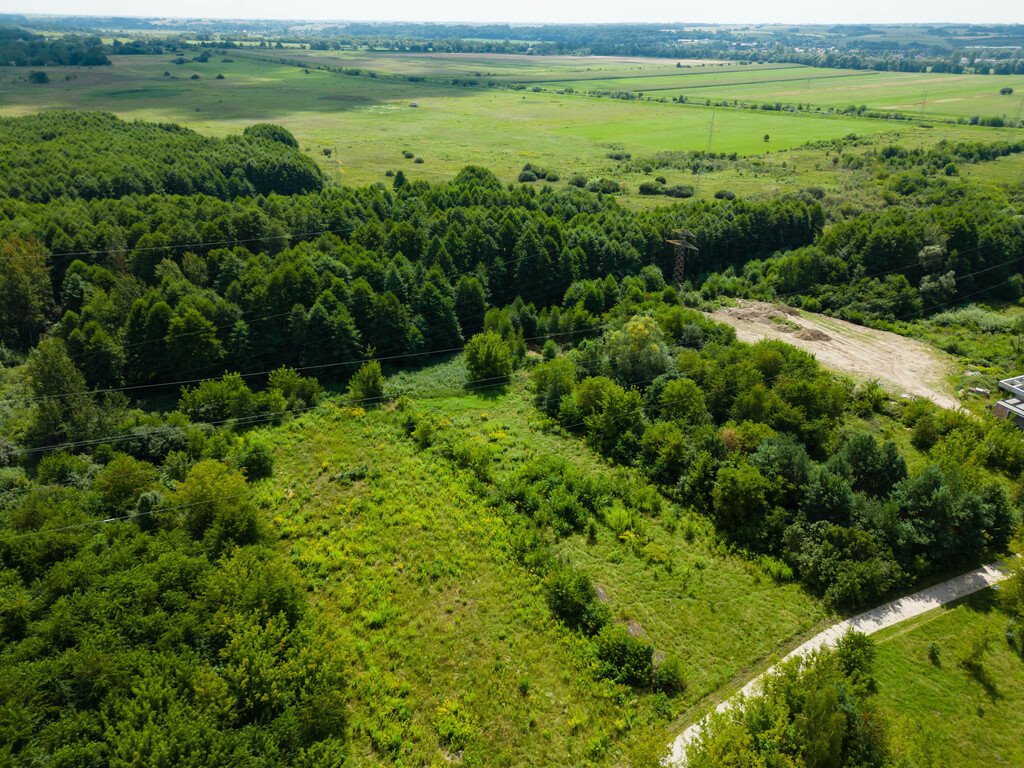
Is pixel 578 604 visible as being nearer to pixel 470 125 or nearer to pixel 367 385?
pixel 367 385

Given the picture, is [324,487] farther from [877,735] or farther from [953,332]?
[953,332]

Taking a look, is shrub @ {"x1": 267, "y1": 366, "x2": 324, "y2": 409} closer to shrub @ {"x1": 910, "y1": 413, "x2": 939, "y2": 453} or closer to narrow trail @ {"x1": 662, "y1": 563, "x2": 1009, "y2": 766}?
narrow trail @ {"x1": 662, "y1": 563, "x2": 1009, "y2": 766}

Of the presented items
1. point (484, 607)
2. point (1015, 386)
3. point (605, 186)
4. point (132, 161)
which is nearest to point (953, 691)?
point (484, 607)

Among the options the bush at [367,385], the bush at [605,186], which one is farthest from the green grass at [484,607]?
the bush at [605,186]

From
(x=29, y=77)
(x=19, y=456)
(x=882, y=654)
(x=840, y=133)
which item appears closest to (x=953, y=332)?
(x=882, y=654)

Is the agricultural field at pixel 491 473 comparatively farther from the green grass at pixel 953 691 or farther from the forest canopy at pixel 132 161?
the forest canopy at pixel 132 161

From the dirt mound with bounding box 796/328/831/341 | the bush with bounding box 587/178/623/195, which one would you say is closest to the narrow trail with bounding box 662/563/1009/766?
the dirt mound with bounding box 796/328/831/341
